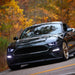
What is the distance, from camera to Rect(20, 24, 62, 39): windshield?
10147 mm

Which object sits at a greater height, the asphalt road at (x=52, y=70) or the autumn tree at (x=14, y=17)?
the autumn tree at (x=14, y=17)

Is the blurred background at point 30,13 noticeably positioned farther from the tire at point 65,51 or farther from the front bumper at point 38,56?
the front bumper at point 38,56

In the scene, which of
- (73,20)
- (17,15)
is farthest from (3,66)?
(73,20)

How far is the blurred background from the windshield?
600cm

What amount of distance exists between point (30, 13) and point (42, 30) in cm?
1823

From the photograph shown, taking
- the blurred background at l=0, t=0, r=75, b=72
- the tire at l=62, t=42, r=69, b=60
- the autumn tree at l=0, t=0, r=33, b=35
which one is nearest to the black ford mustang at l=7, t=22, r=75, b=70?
the tire at l=62, t=42, r=69, b=60

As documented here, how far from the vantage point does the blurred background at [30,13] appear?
61.4ft

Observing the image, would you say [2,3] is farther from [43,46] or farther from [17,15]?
[43,46]

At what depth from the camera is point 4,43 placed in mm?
12875

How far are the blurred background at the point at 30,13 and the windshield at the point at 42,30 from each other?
6004mm

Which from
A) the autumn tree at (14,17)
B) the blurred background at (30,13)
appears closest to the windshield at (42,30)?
the blurred background at (30,13)

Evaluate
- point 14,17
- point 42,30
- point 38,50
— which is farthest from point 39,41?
point 14,17

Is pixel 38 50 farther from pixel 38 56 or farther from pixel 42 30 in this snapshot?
pixel 42 30

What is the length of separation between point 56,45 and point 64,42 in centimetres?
70
